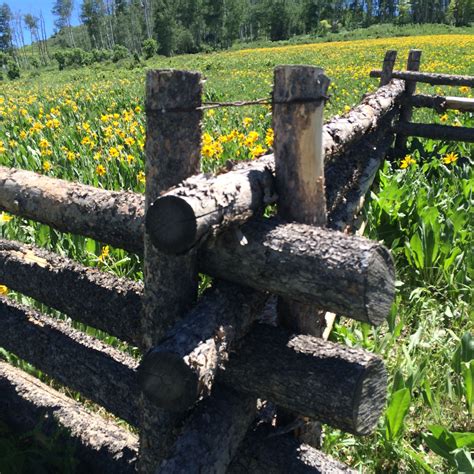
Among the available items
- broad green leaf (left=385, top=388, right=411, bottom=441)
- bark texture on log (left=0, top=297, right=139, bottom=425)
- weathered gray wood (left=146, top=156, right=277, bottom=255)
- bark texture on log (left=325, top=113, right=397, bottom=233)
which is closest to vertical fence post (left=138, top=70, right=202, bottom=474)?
weathered gray wood (left=146, top=156, right=277, bottom=255)

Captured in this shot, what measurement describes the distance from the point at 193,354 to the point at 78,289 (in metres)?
0.80

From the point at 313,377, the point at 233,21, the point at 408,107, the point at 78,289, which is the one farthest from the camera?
the point at 233,21

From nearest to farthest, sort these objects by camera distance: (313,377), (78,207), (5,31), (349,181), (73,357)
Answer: (313,377) < (78,207) < (73,357) < (349,181) < (5,31)

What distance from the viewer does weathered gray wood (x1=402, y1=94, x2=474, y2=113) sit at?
217 inches

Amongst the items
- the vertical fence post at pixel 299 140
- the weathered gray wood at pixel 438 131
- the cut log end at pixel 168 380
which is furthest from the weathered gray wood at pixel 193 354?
the weathered gray wood at pixel 438 131

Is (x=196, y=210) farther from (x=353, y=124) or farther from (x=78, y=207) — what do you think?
(x=353, y=124)

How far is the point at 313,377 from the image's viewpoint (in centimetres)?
141

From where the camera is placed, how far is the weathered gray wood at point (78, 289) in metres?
1.81

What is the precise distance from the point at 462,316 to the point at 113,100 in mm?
9218

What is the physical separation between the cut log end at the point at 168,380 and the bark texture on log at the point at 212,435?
12 centimetres

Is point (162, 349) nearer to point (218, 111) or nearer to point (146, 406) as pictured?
point (146, 406)

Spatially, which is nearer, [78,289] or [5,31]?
[78,289]

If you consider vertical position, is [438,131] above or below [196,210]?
below

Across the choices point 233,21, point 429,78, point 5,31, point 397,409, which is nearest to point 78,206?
point 397,409
